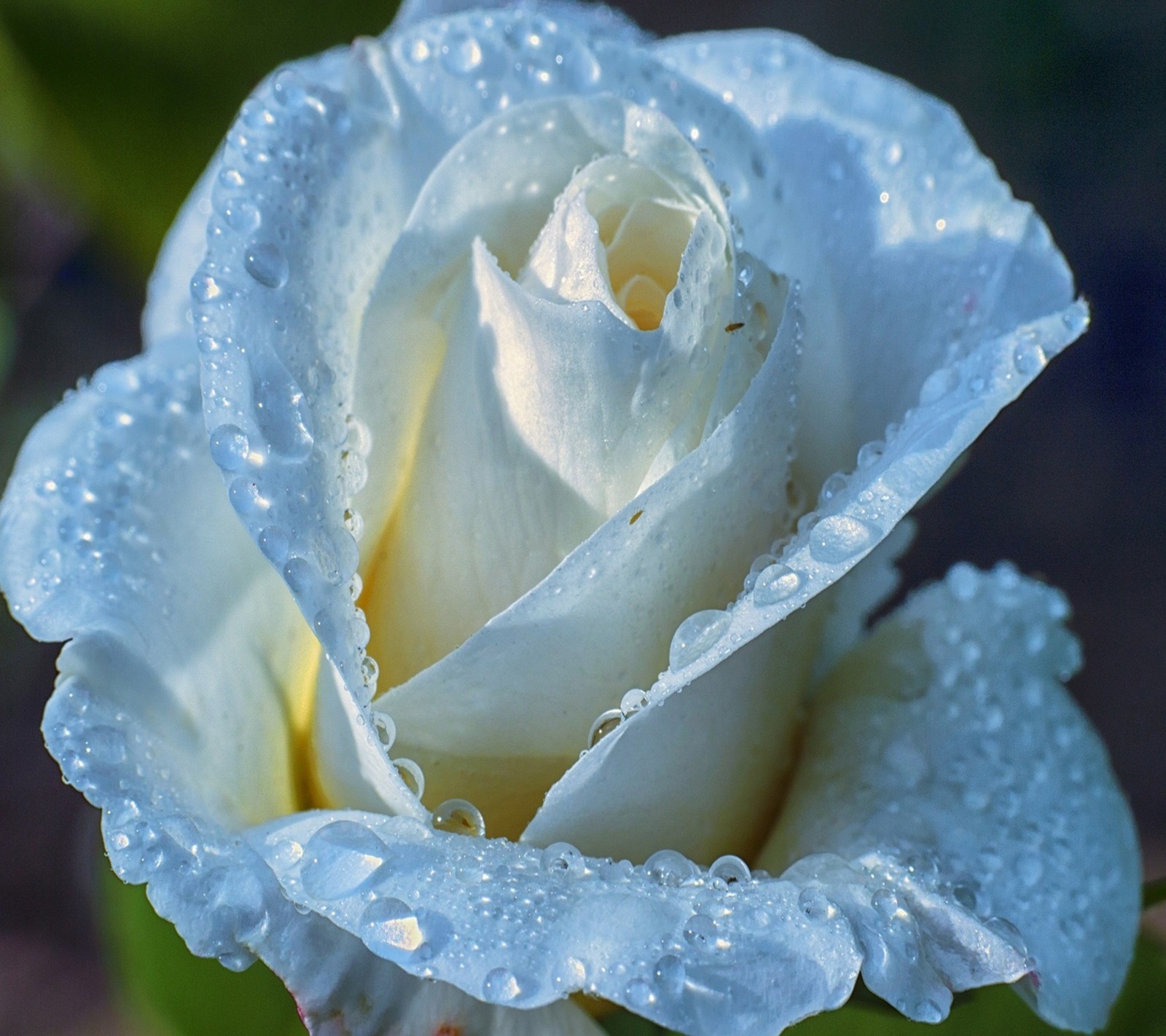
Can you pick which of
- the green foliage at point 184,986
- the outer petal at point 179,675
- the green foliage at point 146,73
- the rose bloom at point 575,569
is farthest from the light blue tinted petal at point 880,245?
the green foliage at point 146,73

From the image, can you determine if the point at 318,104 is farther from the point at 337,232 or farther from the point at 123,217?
the point at 123,217

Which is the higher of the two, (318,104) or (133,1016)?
(318,104)

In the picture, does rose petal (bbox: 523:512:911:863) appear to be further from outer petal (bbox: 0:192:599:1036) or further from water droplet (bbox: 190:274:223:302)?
water droplet (bbox: 190:274:223:302)

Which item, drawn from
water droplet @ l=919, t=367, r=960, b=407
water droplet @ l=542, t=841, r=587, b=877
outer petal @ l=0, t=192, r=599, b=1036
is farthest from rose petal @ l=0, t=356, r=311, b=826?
water droplet @ l=919, t=367, r=960, b=407

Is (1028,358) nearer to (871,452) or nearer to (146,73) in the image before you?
→ (871,452)

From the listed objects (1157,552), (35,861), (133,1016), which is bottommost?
(1157,552)

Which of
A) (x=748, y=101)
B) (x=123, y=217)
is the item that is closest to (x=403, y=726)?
(x=748, y=101)

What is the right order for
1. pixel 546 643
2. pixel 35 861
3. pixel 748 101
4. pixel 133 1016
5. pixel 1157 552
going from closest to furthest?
pixel 546 643, pixel 748 101, pixel 133 1016, pixel 35 861, pixel 1157 552

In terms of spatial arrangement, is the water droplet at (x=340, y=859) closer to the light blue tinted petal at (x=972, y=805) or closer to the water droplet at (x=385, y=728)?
the water droplet at (x=385, y=728)
